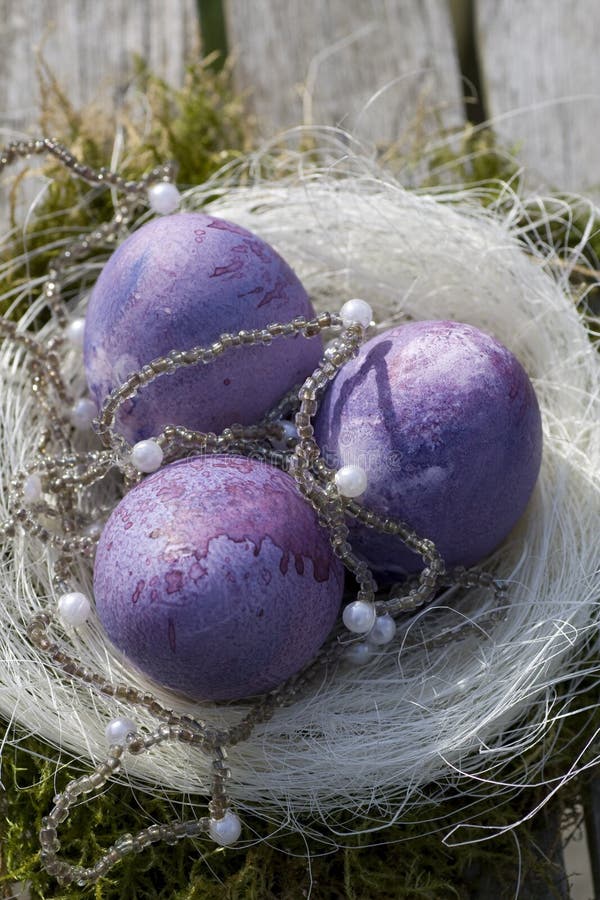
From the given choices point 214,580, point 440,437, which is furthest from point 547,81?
point 214,580

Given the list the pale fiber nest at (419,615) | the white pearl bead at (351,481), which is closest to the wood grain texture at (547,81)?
the pale fiber nest at (419,615)

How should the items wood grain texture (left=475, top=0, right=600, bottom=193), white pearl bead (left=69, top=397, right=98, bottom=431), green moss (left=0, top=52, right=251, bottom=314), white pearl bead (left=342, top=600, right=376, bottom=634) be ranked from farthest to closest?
wood grain texture (left=475, top=0, right=600, bottom=193), green moss (left=0, top=52, right=251, bottom=314), white pearl bead (left=69, top=397, right=98, bottom=431), white pearl bead (left=342, top=600, right=376, bottom=634)

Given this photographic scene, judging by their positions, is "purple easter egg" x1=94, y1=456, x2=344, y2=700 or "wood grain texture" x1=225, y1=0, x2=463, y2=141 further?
"wood grain texture" x1=225, y1=0, x2=463, y2=141

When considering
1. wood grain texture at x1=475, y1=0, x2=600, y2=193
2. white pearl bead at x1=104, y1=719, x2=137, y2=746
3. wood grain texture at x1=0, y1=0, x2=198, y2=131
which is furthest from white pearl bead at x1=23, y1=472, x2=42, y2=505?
wood grain texture at x1=475, y1=0, x2=600, y2=193

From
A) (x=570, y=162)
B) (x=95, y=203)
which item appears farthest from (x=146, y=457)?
(x=570, y=162)

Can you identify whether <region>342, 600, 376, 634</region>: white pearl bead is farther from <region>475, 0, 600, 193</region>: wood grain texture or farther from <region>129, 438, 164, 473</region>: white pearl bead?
<region>475, 0, 600, 193</region>: wood grain texture

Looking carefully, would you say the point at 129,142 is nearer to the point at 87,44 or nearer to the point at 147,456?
the point at 87,44

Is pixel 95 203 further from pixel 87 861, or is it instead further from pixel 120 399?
pixel 87 861

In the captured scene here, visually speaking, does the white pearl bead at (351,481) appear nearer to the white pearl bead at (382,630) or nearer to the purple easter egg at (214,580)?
the purple easter egg at (214,580)
